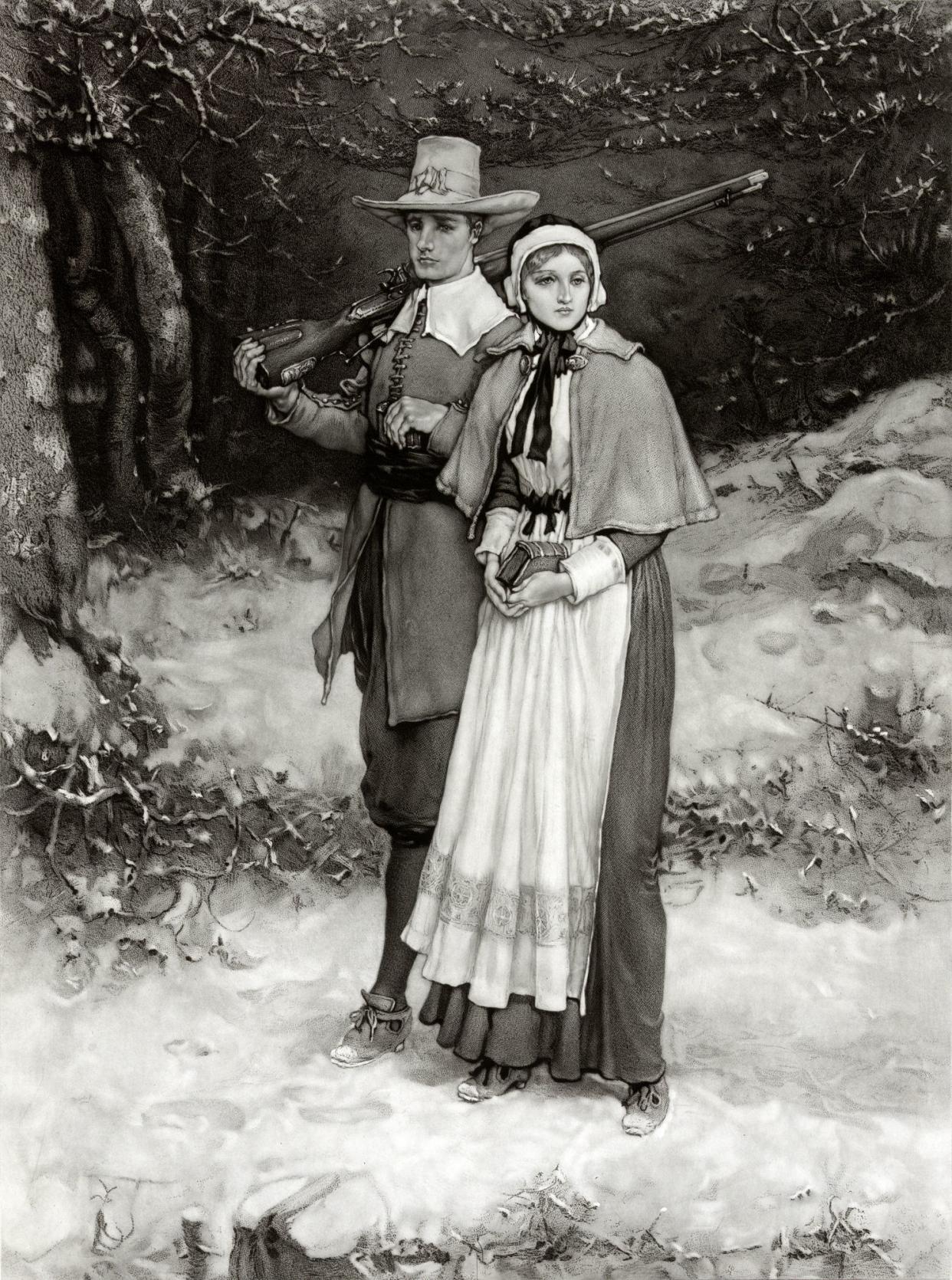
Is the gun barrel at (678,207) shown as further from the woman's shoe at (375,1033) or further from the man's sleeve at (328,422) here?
the woman's shoe at (375,1033)

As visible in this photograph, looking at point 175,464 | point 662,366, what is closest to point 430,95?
point 662,366

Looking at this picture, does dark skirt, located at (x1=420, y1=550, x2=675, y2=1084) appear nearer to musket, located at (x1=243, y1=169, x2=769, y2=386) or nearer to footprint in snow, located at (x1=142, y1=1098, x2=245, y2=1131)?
footprint in snow, located at (x1=142, y1=1098, x2=245, y2=1131)

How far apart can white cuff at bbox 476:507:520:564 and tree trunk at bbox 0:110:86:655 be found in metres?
1.15

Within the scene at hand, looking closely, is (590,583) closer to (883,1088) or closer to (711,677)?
(711,677)

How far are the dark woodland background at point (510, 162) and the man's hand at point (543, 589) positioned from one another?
0.59 meters

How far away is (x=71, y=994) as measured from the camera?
14.2 feet

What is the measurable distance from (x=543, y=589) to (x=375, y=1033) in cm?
133

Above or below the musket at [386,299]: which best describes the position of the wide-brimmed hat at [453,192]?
above

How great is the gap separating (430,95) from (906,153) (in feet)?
4.21

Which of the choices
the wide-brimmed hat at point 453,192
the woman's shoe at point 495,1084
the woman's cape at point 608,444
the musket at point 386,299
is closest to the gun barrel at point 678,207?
the musket at point 386,299

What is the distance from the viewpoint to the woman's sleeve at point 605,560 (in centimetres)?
399

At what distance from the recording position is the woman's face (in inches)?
158

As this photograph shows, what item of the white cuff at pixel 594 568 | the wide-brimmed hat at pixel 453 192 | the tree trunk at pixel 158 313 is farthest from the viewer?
the tree trunk at pixel 158 313

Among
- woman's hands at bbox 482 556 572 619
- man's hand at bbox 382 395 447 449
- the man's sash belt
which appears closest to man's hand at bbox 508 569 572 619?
woman's hands at bbox 482 556 572 619
